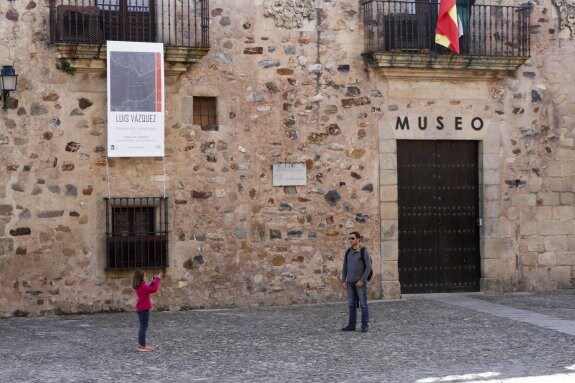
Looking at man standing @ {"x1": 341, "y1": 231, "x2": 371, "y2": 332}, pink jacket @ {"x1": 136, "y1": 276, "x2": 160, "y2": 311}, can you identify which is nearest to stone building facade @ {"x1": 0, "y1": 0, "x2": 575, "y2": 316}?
man standing @ {"x1": 341, "y1": 231, "x2": 371, "y2": 332}

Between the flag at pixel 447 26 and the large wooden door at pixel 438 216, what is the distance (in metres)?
1.57

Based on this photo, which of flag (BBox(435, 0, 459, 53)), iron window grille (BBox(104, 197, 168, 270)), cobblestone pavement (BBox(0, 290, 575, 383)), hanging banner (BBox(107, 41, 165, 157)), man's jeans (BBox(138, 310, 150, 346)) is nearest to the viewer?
cobblestone pavement (BBox(0, 290, 575, 383))

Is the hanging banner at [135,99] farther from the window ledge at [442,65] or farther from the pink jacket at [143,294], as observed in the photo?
the pink jacket at [143,294]

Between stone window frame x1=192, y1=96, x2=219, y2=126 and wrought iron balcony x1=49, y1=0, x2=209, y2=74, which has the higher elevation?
wrought iron balcony x1=49, y1=0, x2=209, y2=74

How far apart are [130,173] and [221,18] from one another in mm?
2565

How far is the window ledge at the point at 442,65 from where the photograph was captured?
52.1ft

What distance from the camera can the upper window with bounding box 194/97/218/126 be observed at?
50.5ft

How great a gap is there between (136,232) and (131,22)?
114 inches

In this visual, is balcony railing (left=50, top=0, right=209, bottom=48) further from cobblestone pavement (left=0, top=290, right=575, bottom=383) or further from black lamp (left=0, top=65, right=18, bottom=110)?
cobblestone pavement (left=0, top=290, right=575, bottom=383)

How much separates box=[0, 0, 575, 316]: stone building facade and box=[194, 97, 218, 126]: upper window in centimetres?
10

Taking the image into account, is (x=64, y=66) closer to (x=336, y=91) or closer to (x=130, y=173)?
(x=130, y=173)

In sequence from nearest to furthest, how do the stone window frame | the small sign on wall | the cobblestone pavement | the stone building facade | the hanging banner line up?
1. the cobblestone pavement
2. the stone building facade
3. the hanging banner
4. the stone window frame
5. the small sign on wall

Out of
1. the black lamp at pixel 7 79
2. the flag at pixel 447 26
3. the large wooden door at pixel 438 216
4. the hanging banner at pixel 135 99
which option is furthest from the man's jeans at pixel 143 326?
the flag at pixel 447 26

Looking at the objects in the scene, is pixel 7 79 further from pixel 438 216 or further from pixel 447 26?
pixel 438 216
